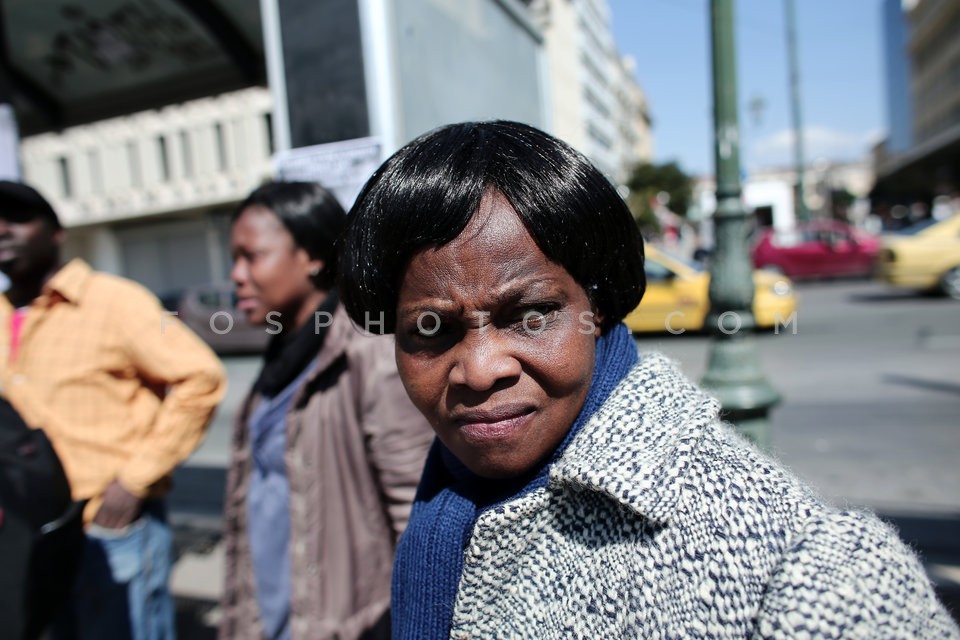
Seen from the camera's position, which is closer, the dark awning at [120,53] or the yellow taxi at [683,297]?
the dark awning at [120,53]

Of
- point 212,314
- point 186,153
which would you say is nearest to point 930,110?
point 186,153

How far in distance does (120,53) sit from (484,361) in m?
3.81

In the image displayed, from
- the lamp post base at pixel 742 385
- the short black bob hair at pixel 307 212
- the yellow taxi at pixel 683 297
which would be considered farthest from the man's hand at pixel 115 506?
the yellow taxi at pixel 683 297

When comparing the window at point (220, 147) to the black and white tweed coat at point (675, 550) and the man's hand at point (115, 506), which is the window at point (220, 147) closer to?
the man's hand at point (115, 506)

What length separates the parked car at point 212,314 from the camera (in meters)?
14.2

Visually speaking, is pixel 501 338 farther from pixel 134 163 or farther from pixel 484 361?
pixel 134 163

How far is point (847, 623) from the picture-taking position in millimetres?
768

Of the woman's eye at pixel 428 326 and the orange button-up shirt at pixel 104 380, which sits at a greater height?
the woman's eye at pixel 428 326

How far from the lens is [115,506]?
2.37 metres

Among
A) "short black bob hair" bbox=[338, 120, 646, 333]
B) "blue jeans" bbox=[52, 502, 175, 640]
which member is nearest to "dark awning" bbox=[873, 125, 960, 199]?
"blue jeans" bbox=[52, 502, 175, 640]

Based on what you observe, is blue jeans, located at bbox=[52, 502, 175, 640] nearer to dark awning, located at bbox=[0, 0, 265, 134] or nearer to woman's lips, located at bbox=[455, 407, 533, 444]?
woman's lips, located at bbox=[455, 407, 533, 444]

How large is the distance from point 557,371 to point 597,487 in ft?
0.61

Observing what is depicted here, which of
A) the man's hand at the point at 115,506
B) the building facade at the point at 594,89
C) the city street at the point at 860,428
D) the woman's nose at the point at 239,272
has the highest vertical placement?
the building facade at the point at 594,89

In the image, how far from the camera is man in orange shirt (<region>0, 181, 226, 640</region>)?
7.87 ft
